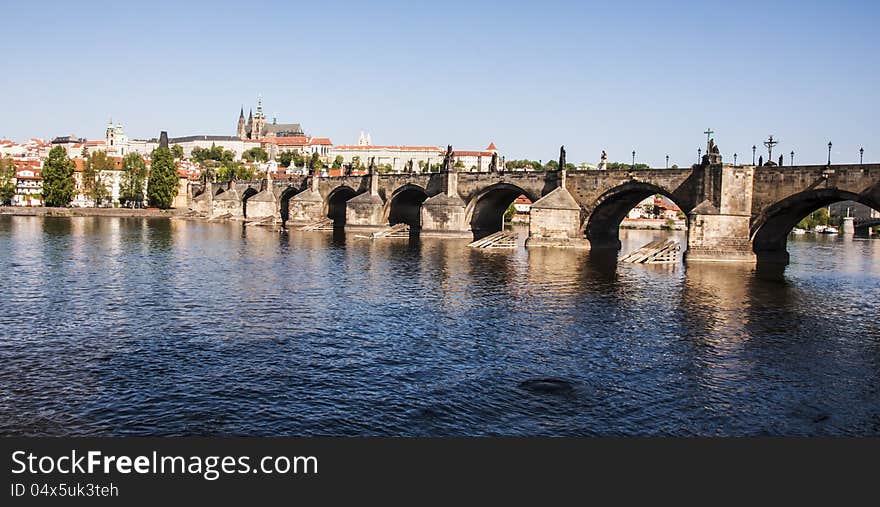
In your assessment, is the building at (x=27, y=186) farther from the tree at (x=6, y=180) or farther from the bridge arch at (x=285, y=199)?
the bridge arch at (x=285, y=199)

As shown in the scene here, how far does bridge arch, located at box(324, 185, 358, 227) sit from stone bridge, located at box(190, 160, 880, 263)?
183mm

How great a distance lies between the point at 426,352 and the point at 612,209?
151 ft

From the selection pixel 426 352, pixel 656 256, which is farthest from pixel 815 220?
pixel 426 352

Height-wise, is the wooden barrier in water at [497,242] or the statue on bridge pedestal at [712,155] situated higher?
the statue on bridge pedestal at [712,155]

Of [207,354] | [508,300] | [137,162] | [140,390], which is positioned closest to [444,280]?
[508,300]

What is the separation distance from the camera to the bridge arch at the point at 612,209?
60591 mm

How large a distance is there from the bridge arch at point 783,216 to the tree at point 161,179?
337 ft

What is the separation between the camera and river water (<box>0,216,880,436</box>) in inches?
671

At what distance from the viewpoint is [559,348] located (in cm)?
2455

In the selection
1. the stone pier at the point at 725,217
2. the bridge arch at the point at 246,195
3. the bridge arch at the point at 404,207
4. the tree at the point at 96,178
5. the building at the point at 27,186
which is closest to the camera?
the stone pier at the point at 725,217

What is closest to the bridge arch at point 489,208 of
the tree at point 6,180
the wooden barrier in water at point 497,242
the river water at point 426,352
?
the wooden barrier in water at point 497,242

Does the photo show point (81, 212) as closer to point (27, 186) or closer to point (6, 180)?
point (6, 180)

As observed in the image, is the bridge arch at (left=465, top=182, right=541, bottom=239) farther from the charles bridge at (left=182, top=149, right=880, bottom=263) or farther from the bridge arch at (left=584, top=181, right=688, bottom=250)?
the bridge arch at (left=584, top=181, right=688, bottom=250)

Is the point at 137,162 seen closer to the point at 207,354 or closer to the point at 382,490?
the point at 207,354
